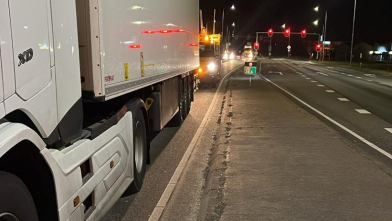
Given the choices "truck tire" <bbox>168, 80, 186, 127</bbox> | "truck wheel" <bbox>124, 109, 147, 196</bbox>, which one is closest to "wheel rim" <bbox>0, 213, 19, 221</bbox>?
"truck wheel" <bbox>124, 109, 147, 196</bbox>

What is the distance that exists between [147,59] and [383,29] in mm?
90962

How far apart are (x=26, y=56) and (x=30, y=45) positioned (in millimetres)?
101

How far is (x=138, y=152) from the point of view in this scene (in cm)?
602

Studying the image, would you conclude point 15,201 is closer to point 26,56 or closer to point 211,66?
point 26,56

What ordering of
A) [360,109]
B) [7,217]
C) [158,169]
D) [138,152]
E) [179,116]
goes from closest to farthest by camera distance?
[7,217] → [138,152] → [158,169] → [179,116] → [360,109]

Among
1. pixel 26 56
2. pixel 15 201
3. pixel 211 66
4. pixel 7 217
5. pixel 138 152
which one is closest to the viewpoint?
pixel 7 217

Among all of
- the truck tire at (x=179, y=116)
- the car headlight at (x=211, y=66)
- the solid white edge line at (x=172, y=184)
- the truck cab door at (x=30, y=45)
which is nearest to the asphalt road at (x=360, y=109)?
the solid white edge line at (x=172, y=184)

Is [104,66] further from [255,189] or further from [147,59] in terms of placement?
[255,189]

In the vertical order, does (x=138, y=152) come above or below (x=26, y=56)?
below

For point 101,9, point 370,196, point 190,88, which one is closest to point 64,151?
point 101,9

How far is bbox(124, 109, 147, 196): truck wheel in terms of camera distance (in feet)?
18.4

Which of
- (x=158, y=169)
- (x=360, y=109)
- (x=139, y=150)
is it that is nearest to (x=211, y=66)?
(x=360, y=109)

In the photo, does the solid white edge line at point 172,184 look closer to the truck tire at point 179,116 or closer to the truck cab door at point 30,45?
the truck tire at point 179,116

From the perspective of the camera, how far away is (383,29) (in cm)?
8594
